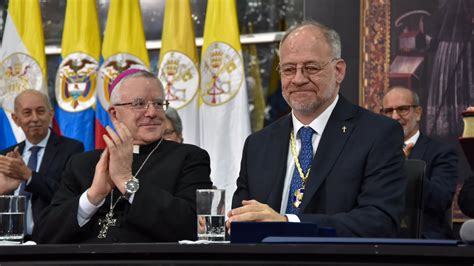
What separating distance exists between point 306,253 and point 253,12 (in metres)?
6.15

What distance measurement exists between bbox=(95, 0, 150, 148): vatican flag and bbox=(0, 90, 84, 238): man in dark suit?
70 cm

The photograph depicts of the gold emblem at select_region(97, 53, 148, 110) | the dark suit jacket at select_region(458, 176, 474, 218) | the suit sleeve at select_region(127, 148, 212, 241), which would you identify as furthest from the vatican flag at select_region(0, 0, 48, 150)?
the dark suit jacket at select_region(458, 176, 474, 218)

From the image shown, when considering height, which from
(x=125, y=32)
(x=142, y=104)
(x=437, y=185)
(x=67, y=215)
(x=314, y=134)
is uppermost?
(x=125, y=32)

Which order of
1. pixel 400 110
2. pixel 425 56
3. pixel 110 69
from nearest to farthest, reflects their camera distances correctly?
pixel 400 110 < pixel 425 56 < pixel 110 69

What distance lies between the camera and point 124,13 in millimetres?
7629

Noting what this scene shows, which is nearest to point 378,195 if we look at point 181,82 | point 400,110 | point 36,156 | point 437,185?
point 437,185

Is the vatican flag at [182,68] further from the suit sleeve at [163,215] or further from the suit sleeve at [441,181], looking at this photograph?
the suit sleeve at [163,215]

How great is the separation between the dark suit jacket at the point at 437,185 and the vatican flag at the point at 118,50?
2565 millimetres

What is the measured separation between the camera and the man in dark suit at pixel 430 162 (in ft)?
18.0

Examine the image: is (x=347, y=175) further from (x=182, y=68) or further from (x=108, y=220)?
(x=182, y=68)

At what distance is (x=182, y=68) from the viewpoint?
738 centimetres

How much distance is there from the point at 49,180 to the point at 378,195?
9.87ft

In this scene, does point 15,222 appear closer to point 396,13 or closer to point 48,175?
point 48,175

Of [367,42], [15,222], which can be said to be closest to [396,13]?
[367,42]
